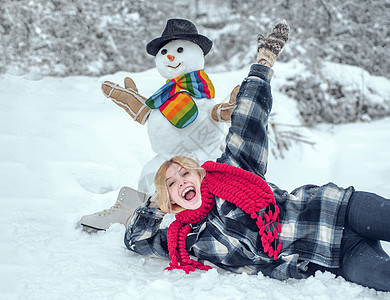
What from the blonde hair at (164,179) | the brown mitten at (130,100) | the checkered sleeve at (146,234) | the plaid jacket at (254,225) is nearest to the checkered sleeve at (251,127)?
the plaid jacket at (254,225)

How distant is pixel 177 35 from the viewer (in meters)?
1.51

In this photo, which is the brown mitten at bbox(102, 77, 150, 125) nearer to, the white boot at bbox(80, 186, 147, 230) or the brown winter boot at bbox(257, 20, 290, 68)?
the white boot at bbox(80, 186, 147, 230)

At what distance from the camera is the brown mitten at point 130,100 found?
1.65 metres

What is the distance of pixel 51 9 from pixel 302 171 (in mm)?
4504

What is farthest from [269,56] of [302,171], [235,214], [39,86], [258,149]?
[39,86]

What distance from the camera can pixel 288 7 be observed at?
6.13m

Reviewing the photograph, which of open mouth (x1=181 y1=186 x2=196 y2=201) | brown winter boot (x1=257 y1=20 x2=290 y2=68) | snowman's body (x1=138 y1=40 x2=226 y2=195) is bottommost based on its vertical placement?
open mouth (x1=181 y1=186 x2=196 y2=201)

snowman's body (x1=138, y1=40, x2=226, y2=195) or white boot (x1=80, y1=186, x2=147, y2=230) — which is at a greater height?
snowman's body (x1=138, y1=40, x2=226, y2=195)

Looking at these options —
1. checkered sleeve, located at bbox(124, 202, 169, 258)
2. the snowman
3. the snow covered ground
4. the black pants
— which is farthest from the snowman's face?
the black pants

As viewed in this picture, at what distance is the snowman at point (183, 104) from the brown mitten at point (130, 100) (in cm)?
4

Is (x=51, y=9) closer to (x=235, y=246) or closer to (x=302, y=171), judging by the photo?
(x=302, y=171)

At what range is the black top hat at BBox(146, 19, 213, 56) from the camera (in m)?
1.52

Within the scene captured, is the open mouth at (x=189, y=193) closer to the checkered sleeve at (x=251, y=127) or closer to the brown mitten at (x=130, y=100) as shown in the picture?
the checkered sleeve at (x=251, y=127)

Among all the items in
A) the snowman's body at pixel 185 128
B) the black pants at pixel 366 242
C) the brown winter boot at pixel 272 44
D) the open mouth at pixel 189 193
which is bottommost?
the black pants at pixel 366 242
